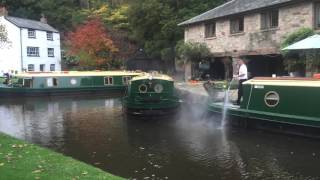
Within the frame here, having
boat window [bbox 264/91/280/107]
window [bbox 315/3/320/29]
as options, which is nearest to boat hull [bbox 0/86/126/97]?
window [bbox 315/3/320/29]

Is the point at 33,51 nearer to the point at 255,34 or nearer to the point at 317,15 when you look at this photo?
the point at 255,34

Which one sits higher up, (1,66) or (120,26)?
(120,26)

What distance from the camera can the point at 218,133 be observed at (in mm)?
16000

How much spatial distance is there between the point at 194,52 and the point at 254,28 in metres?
6.20

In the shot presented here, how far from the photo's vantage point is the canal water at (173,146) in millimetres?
10914

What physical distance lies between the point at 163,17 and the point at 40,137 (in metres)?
29.0

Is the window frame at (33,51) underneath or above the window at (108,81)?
above

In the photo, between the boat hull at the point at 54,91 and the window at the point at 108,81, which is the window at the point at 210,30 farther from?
the window at the point at 108,81

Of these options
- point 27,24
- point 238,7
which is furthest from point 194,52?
point 27,24

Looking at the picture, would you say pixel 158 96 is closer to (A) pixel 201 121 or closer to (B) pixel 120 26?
(A) pixel 201 121

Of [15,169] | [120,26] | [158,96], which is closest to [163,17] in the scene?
[120,26]

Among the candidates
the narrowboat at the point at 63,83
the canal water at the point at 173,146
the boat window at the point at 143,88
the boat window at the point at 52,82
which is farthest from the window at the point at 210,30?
the boat window at the point at 143,88

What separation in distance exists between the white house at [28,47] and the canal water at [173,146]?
3261 cm

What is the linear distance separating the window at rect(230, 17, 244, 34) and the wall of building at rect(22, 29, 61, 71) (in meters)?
28.7
